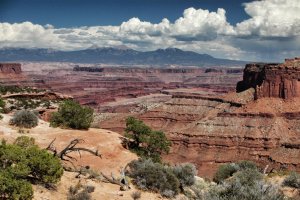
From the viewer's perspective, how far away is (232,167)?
4672cm

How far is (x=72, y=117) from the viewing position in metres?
47.8

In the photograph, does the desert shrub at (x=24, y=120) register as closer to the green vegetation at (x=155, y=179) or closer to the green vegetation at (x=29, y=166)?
the green vegetation at (x=155, y=179)

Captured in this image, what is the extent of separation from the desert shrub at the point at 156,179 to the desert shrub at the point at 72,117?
49.9 ft

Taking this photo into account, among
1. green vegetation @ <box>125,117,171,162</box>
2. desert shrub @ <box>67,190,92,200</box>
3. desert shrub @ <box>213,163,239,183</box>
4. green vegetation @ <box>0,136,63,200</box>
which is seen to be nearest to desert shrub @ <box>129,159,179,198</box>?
desert shrub @ <box>67,190,92,200</box>

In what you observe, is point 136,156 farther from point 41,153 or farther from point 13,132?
point 41,153

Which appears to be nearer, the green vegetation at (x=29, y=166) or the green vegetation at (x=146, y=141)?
the green vegetation at (x=29, y=166)

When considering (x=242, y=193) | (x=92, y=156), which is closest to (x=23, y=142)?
(x=92, y=156)

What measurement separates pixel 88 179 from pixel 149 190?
13.6ft

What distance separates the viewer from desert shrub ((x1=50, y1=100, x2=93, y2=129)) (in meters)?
47.1

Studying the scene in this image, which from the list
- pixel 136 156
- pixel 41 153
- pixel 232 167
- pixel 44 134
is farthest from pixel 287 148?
pixel 41 153

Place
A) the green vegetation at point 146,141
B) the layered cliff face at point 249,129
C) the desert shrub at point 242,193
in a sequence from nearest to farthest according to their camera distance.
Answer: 1. the desert shrub at point 242,193
2. the green vegetation at point 146,141
3. the layered cliff face at point 249,129

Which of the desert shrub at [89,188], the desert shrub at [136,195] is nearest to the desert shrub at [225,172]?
the desert shrub at [136,195]

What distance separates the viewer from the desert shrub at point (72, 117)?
47.1 metres

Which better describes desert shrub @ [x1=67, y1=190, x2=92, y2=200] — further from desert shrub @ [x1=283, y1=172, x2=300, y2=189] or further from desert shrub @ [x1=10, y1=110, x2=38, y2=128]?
desert shrub @ [x1=10, y1=110, x2=38, y2=128]
